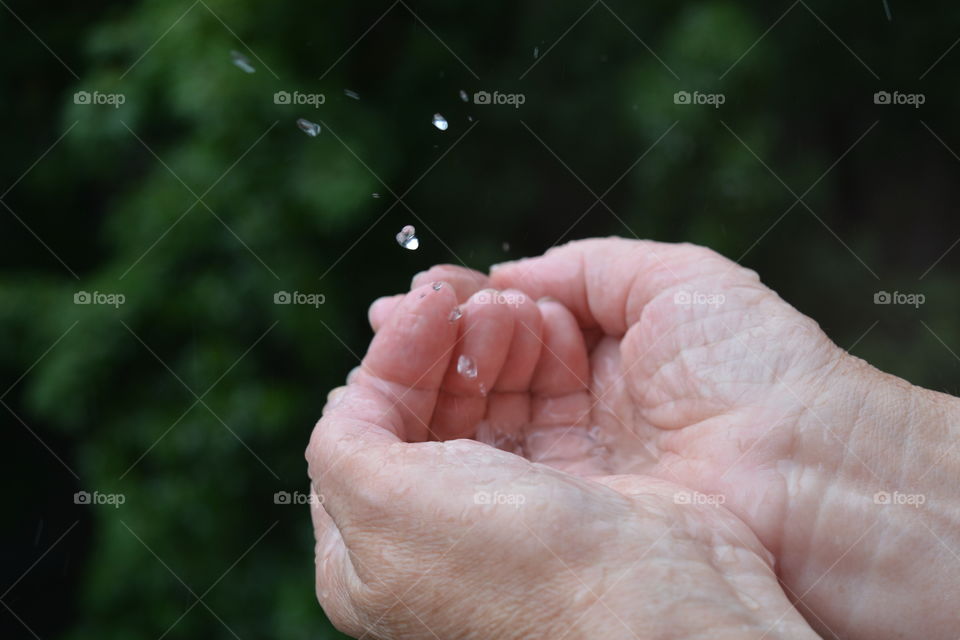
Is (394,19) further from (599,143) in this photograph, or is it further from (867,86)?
(867,86)

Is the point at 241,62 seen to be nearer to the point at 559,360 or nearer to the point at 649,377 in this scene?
the point at 559,360

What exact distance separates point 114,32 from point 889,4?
8.07 ft

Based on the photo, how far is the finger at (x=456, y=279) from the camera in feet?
5.46

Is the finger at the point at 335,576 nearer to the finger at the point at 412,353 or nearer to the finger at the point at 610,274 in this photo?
the finger at the point at 412,353

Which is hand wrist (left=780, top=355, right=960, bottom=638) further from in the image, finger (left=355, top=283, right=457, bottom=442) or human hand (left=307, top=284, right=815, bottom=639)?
finger (left=355, top=283, right=457, bottom=442)

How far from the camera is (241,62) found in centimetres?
239

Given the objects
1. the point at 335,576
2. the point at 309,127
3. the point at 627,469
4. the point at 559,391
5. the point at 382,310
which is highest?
the point at 309,127

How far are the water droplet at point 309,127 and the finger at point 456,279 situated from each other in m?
0.86

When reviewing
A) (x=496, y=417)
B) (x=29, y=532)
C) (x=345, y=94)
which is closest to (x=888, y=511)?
(x=496, y=417)

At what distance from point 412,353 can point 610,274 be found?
49cm

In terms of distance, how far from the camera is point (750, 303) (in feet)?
5.31

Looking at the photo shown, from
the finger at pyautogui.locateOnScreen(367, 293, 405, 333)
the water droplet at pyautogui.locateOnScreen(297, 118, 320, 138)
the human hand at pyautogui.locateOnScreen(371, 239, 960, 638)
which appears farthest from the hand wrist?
the water droplet at pyautogui.locateOnScreen(297, 118, 320, 138)

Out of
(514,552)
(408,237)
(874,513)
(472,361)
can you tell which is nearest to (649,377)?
(472,361)

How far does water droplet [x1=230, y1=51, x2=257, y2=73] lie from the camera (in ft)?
7.88
